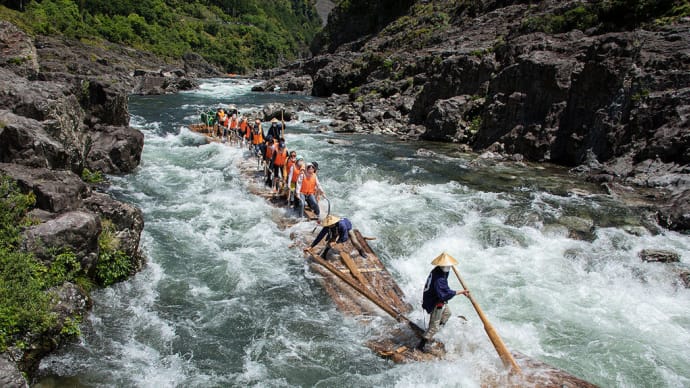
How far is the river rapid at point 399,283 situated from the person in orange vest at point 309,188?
4.36 ft

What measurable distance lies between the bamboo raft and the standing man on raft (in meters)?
0.39

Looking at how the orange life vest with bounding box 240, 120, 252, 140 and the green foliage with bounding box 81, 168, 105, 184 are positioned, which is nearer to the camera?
the green foliage with bounding box 81, 168, 105, 184

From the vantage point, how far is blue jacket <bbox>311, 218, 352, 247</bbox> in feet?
40.0

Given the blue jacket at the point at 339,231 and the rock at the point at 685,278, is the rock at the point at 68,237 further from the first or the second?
the rock at the point at 685,278

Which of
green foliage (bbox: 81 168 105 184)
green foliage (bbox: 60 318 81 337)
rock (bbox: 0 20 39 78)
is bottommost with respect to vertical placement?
green foliage (bbox: 60 318 81 337)

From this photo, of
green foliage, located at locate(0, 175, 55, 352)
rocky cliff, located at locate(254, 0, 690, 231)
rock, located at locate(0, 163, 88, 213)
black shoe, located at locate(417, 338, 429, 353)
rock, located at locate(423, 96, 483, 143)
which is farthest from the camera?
rock, located at locate(423, 96, 483, 143)

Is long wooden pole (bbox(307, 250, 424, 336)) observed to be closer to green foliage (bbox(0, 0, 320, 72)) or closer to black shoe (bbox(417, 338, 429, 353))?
black shoe (bbox(417, 338, 429, 353))

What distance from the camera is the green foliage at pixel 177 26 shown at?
7394 cm

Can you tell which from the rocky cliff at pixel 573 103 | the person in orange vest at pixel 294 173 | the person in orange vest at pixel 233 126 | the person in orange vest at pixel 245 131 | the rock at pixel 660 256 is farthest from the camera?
the person in orange vest at pixel 233 126

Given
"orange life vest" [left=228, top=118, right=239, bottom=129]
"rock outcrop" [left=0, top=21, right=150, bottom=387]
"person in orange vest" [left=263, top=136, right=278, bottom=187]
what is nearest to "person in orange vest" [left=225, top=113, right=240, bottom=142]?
"orange life vest" [left=228, top=118, right=239, bottom=129]

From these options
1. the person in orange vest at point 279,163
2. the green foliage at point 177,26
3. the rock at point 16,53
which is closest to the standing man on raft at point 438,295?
the person in orange vest at point 279,163

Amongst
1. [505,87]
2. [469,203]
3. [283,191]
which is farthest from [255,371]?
[505,87]

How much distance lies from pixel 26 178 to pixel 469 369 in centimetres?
1021

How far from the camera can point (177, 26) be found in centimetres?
11700
